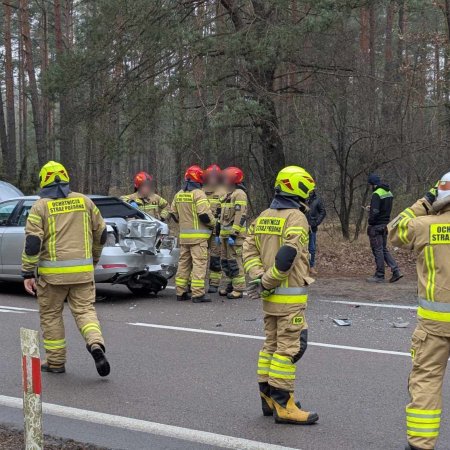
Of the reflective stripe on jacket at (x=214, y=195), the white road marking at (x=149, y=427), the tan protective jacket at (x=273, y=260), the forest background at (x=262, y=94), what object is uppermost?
the forest background at (x=262, y=94)

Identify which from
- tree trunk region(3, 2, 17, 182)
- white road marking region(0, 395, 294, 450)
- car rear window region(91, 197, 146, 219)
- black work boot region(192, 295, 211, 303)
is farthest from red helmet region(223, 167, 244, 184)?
tree trunk region(3, 2, 17, 182)

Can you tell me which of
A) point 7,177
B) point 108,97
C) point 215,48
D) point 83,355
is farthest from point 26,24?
point 83,355

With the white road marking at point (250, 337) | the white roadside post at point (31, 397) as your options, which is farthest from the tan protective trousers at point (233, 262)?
the white roadside post at point (31, 397)

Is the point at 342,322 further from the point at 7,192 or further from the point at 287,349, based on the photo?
the point at 7,192

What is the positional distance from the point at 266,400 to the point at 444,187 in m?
2.15

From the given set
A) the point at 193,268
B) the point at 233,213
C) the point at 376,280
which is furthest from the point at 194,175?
the point at 376,280

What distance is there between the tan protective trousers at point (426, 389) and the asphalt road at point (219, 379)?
653mm

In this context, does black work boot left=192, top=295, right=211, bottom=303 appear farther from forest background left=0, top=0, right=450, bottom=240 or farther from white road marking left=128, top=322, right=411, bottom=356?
forest background left=0, top=0, right=450, bottom=240

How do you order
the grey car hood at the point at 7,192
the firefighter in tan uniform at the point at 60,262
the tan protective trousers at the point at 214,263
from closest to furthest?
the firefighter in tan uniform at the point at 60,262 → the tan protective trousers at the point at 214,263 → the grey car hood at the point at 7,192

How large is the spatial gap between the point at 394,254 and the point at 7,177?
54.3 ft

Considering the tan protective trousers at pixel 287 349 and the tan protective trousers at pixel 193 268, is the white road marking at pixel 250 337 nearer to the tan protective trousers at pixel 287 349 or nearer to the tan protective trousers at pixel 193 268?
the tan protective trousers at pixel 193 268

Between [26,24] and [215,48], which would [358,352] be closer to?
[215,48]

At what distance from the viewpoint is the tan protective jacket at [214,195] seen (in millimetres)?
11344

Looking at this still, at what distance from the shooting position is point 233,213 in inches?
439
